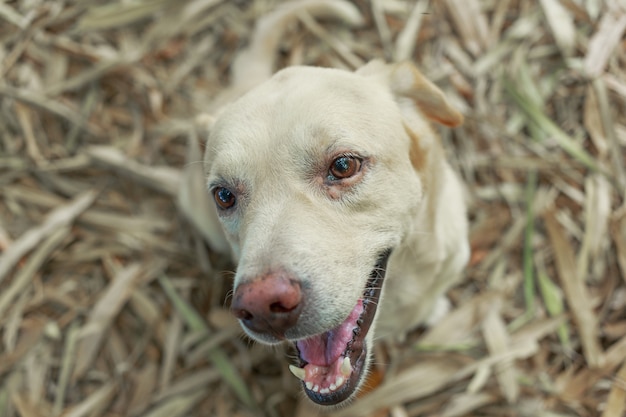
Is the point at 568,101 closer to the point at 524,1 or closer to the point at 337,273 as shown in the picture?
the point at 524,1

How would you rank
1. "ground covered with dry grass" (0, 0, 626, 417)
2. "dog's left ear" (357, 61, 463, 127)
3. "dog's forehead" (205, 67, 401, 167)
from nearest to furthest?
1. "dog's forehead" (205, 67, 401, 167)
2. "dog's left ear" (357, 61, 463, 127)
3. "ground covered with dry grass" (0, 0, 626, 417)

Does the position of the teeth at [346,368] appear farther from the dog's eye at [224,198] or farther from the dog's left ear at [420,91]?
the dog's left ear at [420,91]

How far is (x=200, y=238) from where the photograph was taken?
337 cm

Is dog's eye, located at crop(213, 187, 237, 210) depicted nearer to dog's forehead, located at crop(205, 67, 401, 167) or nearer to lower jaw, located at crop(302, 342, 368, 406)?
dog's forehead, located at crop(205, 67, 401, 167)

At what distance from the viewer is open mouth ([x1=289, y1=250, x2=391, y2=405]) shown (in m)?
2.11

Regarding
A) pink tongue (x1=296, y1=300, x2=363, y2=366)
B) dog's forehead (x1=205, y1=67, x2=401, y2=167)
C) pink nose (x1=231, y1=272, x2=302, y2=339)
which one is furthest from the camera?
pink tongue (x1=296, y1=300, x2=363, y2=366)

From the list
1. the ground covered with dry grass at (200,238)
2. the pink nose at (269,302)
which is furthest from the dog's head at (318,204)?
the ground covered with dry grass at (200,238)

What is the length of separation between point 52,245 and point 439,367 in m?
2.19

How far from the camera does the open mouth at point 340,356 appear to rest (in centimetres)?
211

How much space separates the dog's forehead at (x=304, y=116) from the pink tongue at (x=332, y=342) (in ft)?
2.01

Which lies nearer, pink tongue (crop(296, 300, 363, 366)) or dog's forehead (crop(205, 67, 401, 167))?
dog's forehead (crop(205, 67, 401, 167))

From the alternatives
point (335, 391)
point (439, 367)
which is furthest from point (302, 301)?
point (439, 367)

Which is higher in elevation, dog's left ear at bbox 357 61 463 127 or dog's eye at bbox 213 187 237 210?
dog's left ear at bbox 357 61 463 127

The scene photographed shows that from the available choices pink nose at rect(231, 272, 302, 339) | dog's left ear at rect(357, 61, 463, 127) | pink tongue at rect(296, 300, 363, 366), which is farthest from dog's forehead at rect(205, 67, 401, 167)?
pink tongue at rect(296, 300, 363, 366)
